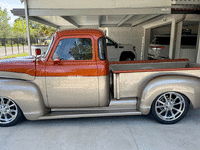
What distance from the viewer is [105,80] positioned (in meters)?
3.32

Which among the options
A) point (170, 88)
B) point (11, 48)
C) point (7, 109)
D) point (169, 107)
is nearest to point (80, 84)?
point (7, 109)

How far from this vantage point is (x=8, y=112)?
3.40 m

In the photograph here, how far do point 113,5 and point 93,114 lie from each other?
16.5ft

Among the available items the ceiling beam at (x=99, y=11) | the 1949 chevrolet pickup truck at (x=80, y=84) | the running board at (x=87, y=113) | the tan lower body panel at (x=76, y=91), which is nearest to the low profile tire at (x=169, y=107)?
the 1949 chevrolet pickup truck at (x=80, y=84)

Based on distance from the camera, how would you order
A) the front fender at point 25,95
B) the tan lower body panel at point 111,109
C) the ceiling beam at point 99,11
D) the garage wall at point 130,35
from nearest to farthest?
the front fender at point 25,95
the tan lower body panel at point 111,109
the ceiling beam at point 99,11
the garage wall at point 130,35

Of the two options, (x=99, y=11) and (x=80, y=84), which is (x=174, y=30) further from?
(x=80, y=84)

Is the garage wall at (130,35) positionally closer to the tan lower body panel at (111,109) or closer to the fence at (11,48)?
the tan lower body panel at (111,109)

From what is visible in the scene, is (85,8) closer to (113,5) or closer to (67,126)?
(113,5)

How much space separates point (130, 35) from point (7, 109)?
1256 centimetres

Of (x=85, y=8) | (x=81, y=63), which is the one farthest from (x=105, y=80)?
(x=85, y=8)

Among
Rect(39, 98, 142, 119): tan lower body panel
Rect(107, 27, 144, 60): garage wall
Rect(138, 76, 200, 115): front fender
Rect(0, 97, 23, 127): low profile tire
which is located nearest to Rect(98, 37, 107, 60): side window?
Rect(39, 98, 142, 119): tan lower body panel

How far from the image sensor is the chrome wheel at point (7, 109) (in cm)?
337

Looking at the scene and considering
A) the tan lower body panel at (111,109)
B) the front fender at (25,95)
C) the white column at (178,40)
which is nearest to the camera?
the front fender at (25,95)

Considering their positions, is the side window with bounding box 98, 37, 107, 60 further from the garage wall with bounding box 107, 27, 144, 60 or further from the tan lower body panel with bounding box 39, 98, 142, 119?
the garage wall with bounding box 107, 27, 144, 60
